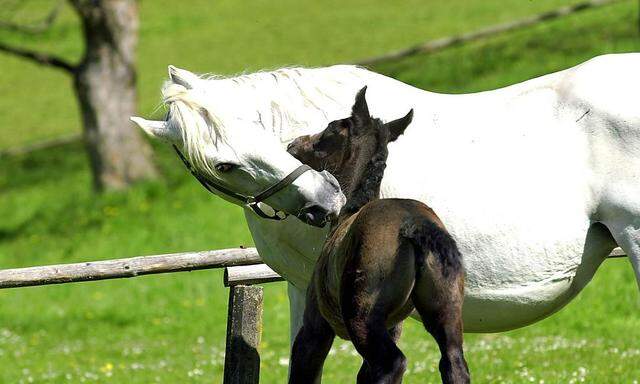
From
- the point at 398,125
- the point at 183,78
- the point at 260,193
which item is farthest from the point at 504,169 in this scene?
the point at 183,78

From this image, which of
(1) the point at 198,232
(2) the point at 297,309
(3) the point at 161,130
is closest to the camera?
(3) the point at 161,130

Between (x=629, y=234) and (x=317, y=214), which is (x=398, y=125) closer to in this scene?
(x=317, y=214)

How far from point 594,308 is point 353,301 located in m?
7.27

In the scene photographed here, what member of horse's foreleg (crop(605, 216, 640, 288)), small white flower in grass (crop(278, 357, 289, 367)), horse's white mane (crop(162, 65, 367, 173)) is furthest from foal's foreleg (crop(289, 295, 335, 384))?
small white flower in grass (crop(278, 357, 289, 367))

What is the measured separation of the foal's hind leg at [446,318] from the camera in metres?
3.87

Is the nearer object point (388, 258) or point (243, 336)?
point (388, 258)

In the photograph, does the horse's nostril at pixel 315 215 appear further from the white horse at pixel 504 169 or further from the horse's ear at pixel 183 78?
the horse's ear at pixel 183 78

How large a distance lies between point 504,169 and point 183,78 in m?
1.46

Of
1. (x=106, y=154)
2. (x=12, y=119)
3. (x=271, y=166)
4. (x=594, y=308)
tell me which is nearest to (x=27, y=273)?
(x=271, y=166)

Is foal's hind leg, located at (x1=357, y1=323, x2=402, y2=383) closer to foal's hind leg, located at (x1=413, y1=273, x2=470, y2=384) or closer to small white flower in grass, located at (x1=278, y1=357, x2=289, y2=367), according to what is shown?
foal's hind leg, located at (x1=413, y1=273, x2=470, y2=384)

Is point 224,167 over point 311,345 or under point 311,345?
over

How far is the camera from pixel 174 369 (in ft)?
29.2

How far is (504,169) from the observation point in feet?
15.3

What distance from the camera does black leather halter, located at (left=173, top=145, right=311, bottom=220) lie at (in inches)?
178
